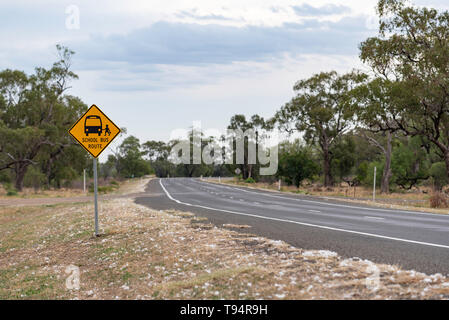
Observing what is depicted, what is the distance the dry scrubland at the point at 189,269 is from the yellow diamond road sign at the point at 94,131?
2646 millimetres

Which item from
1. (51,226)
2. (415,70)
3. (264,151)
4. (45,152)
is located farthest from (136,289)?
(264,151)

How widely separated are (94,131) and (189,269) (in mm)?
5651

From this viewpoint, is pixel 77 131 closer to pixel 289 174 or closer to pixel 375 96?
pixel 375 96

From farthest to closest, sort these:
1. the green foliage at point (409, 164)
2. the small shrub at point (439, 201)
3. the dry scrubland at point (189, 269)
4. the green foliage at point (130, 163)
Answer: the green foliage at point (130, 163) → the green foliage at point (409, 164) → the small shrub at point (439, 201) → the dry scrubland at point (189, 269)

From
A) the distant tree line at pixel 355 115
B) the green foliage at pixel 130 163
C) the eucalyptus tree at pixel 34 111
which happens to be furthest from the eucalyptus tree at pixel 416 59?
the green foliage at pixel 130 163

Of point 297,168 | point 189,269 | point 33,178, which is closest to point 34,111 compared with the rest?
point 33,178

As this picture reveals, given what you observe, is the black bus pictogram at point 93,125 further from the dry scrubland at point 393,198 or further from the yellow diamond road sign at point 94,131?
the dry scrubland at point 393,198

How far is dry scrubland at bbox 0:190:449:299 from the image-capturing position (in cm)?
578

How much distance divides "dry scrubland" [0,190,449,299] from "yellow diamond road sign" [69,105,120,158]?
2646 mm

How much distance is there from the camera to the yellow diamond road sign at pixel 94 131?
37.7 ft

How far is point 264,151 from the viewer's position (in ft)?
270

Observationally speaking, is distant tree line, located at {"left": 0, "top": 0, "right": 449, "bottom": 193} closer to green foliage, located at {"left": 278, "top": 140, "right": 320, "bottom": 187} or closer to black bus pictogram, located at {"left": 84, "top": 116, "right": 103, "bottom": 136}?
green foliage, located at {"left": 278, "top": 140, "right": 320, "bottom": 187}

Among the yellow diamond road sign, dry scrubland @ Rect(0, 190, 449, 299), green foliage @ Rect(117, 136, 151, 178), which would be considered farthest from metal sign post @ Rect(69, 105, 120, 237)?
green foliage @ Rect(117, 136, 151, 178)

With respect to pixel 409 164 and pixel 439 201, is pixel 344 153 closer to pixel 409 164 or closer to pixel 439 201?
pixel 409 164
